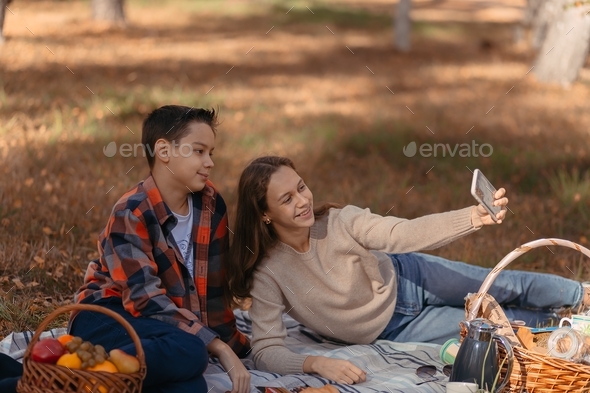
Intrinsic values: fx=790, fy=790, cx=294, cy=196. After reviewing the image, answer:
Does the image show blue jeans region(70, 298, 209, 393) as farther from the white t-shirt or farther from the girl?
the girl

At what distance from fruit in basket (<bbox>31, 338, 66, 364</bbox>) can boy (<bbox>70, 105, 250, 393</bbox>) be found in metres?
0.38

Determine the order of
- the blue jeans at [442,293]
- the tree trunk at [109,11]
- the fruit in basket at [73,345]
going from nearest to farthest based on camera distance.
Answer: the fruit in basket at [73,345] < the blue jeans at [442,293] < the tree trunk at [109,11]

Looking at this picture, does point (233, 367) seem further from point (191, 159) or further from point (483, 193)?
point (483, 193)

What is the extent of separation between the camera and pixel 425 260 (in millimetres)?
4211

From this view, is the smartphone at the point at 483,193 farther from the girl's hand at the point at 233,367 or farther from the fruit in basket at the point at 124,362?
the fruit in basket at the point at 124,362

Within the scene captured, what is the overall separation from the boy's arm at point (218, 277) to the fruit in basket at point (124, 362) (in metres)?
0.94

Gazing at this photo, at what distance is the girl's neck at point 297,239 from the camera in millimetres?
3797

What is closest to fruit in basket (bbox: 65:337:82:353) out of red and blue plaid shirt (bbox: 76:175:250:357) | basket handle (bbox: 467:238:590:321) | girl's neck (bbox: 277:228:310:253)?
red and blue plaid shirt (bbox: 76:175:250:357)

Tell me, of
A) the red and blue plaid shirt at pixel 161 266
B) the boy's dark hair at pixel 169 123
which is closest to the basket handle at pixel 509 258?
the red and blue plaid shirt at pixel 161 266

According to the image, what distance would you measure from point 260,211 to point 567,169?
461 centimetres

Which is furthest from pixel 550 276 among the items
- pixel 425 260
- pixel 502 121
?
pixel 502 121

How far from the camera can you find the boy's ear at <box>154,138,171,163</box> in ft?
11.5

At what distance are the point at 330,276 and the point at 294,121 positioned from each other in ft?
19.3

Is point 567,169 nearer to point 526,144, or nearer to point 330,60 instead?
point 526,144
